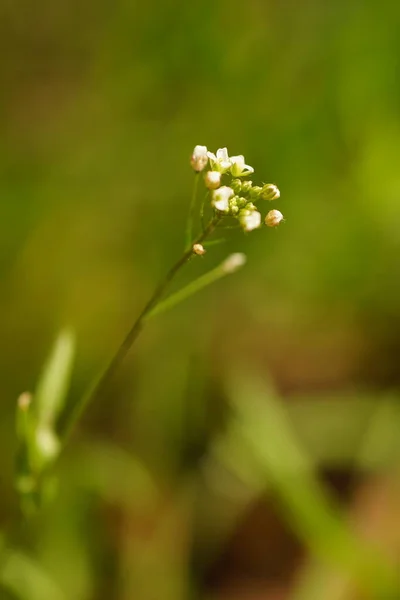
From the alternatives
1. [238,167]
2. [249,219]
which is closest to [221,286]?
[238,167]

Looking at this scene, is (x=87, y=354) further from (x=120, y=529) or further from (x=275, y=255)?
(x=275, y=255)

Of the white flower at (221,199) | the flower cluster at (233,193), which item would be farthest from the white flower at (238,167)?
the white flower at (221,199)

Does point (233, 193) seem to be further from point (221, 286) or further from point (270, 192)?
point (221, 286)

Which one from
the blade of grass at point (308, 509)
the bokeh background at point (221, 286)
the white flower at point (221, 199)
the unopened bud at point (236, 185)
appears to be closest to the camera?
the white flower at point (221, 199)

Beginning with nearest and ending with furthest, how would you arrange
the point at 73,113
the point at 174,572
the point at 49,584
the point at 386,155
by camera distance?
the point at 49,584
the point at 174,572
the point at 386,155
the point at 73,113

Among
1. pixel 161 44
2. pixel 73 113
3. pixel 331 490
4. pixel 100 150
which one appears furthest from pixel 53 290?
pixel 331 490

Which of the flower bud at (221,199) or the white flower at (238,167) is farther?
the white flower at (238,167)

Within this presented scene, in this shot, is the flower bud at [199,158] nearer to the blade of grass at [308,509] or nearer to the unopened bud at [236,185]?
the unopened bud at [236,185]

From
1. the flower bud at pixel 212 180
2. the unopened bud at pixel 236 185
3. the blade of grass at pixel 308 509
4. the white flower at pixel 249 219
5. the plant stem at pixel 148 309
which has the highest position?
the unopened bud at pixel 236 185
